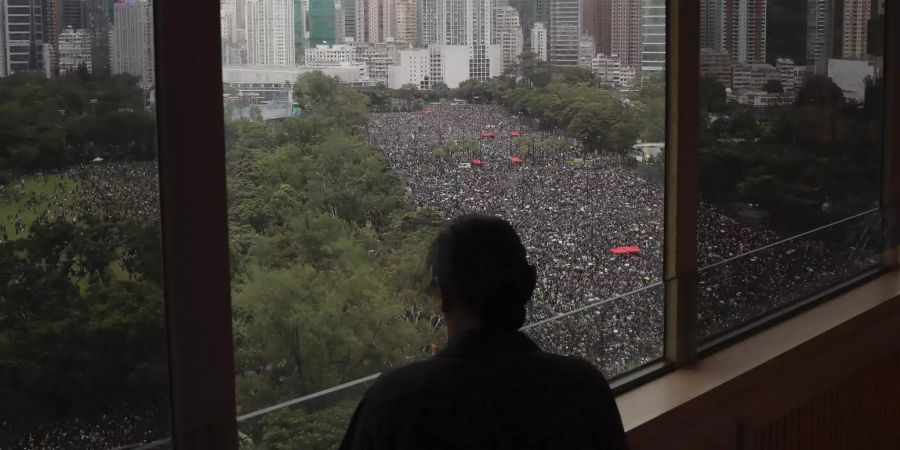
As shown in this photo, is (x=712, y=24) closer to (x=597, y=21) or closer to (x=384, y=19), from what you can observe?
(x=597, y=21)

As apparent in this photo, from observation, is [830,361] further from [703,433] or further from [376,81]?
[376,81]

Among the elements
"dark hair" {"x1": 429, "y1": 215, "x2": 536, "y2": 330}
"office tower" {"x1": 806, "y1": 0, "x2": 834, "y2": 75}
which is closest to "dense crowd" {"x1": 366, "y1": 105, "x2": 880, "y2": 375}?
"dark hair" {"x1": 429, "y1": 215, "x2": 536, "y2": 330}

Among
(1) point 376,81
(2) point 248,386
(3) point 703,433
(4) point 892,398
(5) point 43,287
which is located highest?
(1) point 376,81

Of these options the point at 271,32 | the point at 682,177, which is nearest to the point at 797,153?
the point at 682,177

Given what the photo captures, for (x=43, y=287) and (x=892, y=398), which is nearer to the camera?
(x=43, y=287)

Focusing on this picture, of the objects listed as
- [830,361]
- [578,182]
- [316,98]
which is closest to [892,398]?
[830,361]

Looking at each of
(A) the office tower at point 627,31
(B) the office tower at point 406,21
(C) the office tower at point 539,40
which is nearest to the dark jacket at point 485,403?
(B) the office tower at point 406,21

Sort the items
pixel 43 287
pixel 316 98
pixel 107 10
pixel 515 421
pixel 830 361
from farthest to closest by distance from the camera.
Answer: pixel 830 361, pixel 316 98, pixel 107 10, pixel 43 287, pixel 515 421
